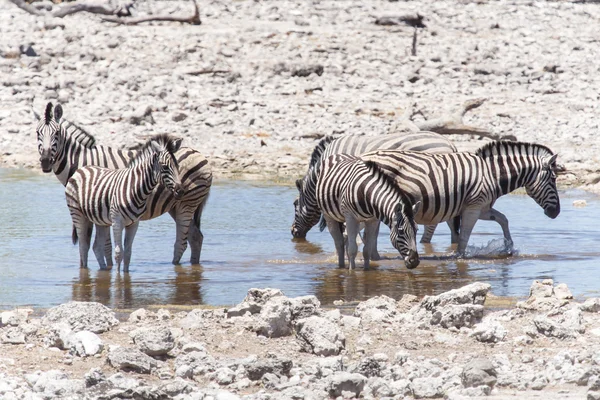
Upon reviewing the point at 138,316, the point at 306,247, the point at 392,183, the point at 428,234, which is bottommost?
the point at 306,247

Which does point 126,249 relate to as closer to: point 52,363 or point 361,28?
point 52,363

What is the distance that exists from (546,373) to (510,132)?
46.1ft

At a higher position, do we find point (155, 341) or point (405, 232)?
point (155, 341)

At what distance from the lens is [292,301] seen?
733 cm

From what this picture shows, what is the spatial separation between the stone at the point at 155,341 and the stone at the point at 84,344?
0.73 feet

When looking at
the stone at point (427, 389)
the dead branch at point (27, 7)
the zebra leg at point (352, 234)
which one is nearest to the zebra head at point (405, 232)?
the zebra leg at point (352, 234)

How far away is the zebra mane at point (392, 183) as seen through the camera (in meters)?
10.0

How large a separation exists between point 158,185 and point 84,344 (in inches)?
154

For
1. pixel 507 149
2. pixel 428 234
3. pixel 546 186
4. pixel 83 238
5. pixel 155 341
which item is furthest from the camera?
pixel 428 234

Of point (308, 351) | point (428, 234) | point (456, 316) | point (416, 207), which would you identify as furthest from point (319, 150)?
point (308, 351)

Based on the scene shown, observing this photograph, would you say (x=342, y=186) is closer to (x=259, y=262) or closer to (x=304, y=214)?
(x=259, y=262)

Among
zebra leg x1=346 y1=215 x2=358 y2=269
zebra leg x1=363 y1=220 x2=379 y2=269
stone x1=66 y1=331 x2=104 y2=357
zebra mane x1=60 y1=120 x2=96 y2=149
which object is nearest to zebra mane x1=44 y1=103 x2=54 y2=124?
zebra mane x1=60 y1=120 x2=96 y2=149

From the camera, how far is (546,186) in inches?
483

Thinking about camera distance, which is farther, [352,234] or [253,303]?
[352,234]
